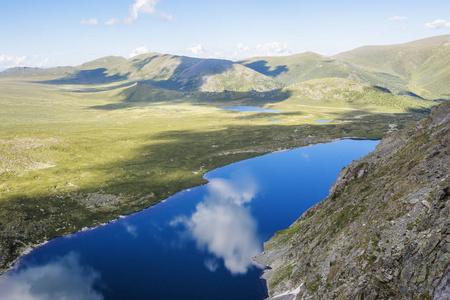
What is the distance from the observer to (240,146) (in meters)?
168

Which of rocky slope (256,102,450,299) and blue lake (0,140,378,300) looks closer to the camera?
rocky slope (256,102,450,299)

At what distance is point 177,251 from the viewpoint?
6612 centimetres

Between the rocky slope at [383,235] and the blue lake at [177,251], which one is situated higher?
the rocky slope at [383,235]

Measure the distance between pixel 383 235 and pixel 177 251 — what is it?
155 ft

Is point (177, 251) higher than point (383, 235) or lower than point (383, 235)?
lower

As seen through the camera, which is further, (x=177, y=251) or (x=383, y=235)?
(x=177, y=251)

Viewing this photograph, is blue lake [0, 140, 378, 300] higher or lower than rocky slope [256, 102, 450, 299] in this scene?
lower

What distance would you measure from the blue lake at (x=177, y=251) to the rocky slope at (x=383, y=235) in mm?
9682

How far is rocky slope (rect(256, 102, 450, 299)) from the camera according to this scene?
26359 millimetres

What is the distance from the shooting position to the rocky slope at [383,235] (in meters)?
26.4

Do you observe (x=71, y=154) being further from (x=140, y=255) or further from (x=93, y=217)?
(x=140, y=255)

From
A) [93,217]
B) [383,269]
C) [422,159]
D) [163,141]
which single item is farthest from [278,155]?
[383,269]

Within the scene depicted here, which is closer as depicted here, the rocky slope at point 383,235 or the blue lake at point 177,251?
the rocky slope at point 383,235

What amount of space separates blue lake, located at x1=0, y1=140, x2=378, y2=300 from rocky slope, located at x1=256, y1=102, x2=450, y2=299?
9.68 m
